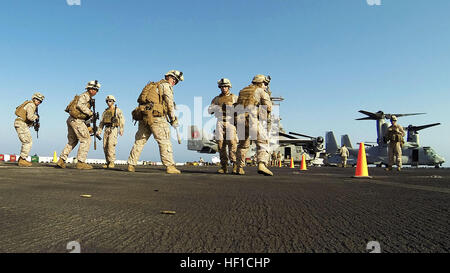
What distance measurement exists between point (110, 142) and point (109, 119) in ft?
2.41

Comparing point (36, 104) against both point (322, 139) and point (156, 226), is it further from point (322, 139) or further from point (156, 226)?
point (322, 139)

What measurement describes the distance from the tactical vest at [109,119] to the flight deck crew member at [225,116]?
11.2 feet

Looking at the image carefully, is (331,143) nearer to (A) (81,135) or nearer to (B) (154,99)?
(A) (81,135)

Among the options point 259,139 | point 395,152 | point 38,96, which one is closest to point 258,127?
point 259,139

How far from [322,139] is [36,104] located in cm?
3079

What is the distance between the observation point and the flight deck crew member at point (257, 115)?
6.90m

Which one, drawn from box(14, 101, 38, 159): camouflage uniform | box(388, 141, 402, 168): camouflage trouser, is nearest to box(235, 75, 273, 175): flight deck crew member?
box(14, 101, 38, 159): camouflage uniform

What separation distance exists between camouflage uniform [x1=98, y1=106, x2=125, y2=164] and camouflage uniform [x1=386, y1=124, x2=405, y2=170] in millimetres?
9855

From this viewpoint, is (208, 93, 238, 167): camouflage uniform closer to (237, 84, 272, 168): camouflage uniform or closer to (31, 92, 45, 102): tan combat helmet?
(237, 84, 272, 168): camouflage uniform

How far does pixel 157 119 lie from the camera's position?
7152 millimetres

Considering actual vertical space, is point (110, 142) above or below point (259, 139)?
above

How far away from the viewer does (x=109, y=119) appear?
A: 10078 mm

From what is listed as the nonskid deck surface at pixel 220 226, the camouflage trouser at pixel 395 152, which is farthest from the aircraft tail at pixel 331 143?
the nonskid deck surface at pixel 220 226
